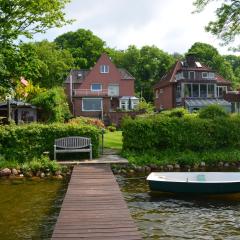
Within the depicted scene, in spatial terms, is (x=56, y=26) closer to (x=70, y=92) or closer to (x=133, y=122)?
(x=133, y=122)

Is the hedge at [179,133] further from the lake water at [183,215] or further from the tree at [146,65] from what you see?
the tree at [146,65]

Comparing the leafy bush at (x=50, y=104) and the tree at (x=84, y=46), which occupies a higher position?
the tree at (x=84, y=46)

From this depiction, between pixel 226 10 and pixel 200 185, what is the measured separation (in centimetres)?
1839

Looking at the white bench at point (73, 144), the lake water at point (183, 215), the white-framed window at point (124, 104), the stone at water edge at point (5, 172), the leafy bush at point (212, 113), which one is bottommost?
the lake water at point (183, 215)

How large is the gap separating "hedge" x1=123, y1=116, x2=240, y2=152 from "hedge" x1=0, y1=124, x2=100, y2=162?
2.40 meters

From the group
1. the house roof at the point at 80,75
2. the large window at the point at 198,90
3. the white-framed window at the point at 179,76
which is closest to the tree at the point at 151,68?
the house roof at the point at 80,75

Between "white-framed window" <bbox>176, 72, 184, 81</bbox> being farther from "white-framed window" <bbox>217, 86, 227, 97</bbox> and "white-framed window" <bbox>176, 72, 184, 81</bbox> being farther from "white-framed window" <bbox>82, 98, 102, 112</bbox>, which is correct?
"white-framed window" <bbox>82, 98, 102, 112</bbox>

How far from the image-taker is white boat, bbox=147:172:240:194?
15859 mm

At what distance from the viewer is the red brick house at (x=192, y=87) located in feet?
214

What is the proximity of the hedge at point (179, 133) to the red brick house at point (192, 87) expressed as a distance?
1541 inches

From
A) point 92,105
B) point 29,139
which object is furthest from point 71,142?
point 92,105

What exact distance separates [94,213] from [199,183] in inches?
201

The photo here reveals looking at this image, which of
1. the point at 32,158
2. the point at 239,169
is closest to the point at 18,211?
the point at 32,158

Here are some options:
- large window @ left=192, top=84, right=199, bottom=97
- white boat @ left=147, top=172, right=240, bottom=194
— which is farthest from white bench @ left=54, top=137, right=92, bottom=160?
large window @ left=192, top=84, right=199, bottom=97
